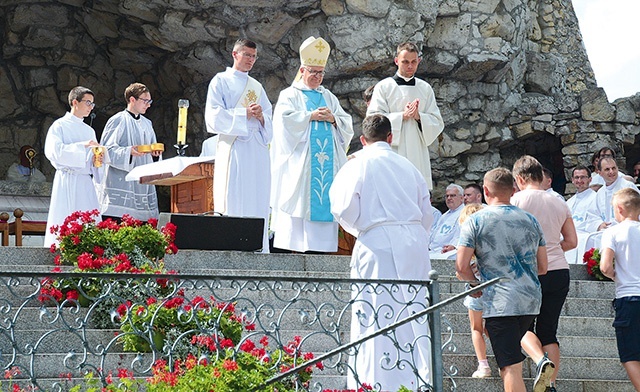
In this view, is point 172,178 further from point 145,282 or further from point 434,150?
point 434,150

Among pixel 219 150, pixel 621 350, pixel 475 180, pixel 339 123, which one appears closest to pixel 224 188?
pixel 219 150

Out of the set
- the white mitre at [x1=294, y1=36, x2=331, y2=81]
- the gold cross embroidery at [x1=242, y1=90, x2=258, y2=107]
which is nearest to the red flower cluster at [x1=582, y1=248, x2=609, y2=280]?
the white mitre at [x1=294, y1=36, x2=331, y2=81]

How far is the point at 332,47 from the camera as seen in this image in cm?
1673

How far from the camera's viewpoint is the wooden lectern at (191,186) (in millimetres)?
11250

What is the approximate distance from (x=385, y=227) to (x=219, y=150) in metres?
4.15

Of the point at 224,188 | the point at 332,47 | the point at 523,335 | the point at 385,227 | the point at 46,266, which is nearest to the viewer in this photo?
Answer: the point at 523,335

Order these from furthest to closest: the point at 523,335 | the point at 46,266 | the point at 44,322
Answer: the point at 46,266
the point at 44,322
the point at 523,335

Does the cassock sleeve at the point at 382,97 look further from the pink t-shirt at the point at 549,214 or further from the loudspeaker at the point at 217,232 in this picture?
the pink t-shirt at the point at 549,214

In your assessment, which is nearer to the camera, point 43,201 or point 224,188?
point 224,188

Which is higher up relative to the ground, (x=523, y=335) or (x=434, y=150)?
(x=434, y=150)

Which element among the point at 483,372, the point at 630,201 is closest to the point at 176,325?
the point at 483,372

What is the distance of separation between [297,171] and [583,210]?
370cm

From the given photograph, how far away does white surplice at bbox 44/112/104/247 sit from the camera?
1119cm

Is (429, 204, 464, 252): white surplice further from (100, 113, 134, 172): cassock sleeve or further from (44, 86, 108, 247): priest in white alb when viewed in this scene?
(44, 86, 108, 247): priest in white alb
